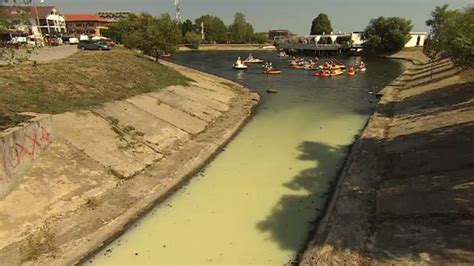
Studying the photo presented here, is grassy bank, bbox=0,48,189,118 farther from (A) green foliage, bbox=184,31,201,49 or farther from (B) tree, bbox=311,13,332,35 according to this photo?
(B) tree, bbox=311,13,332,35

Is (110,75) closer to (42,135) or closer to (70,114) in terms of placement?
(70,114)

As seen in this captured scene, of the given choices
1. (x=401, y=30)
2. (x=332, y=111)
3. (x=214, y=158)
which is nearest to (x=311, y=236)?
(x=214, y=158)

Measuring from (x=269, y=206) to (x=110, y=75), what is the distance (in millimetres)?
22879

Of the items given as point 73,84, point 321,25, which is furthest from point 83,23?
point 73,84

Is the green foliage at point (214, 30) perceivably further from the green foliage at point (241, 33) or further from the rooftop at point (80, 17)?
the rooftop at point (80, 17)

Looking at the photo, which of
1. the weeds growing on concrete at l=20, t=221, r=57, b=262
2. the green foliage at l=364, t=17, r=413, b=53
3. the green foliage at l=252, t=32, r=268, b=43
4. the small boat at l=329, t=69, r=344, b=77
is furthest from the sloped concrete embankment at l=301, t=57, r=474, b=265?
the green foliage at l=252, t=32, r=268, b=43

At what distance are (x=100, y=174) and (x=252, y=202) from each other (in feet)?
25.3

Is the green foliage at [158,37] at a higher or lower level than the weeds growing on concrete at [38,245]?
higher

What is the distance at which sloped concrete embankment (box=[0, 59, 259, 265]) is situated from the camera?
46.4ft

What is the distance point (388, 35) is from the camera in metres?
119

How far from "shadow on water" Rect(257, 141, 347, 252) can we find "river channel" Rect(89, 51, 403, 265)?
39mm

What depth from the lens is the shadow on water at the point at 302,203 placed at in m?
15.5

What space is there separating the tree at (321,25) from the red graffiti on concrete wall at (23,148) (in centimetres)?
16736

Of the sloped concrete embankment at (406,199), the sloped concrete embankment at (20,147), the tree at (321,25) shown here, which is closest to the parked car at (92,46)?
the sloped concrete embankment at (20,147)
